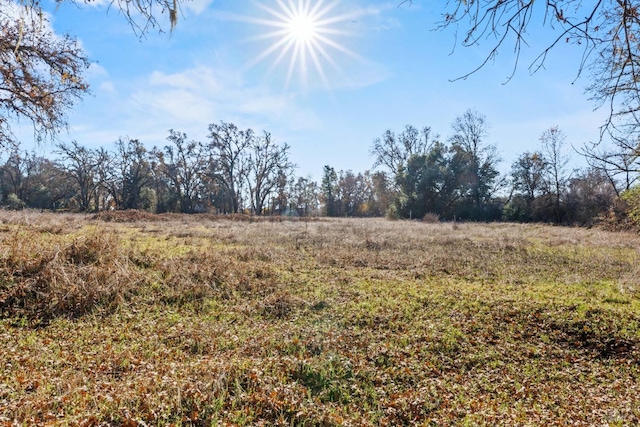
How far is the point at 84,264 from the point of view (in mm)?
7453

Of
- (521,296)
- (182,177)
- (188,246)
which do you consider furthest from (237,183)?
(521,296)

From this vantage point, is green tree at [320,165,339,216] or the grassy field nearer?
the grassy field

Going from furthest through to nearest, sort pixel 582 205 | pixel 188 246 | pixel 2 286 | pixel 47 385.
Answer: pixel 582 205, pixel 188 246, pixel 2 286, pixel 47 385

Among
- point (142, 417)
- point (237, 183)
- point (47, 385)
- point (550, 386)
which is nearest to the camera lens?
point (142, 417)

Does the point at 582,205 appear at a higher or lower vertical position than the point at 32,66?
lower

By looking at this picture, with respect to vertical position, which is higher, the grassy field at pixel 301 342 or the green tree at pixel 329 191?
the green tree at pixel 329 191

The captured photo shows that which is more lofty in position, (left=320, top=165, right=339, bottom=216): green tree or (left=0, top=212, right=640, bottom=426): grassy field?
(left=320, top=165, right=339, bottom=216): green tree

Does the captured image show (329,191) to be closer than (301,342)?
No

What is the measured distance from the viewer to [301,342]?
5.27 metres

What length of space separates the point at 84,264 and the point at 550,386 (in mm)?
8966

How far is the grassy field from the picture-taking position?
368cm

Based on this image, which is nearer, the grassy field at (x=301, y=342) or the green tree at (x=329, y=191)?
the grassy field at (x=301, y=342)

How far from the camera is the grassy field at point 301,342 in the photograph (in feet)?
Answer: 12.1

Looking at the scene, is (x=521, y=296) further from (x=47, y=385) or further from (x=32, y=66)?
(x=32, y=66)
